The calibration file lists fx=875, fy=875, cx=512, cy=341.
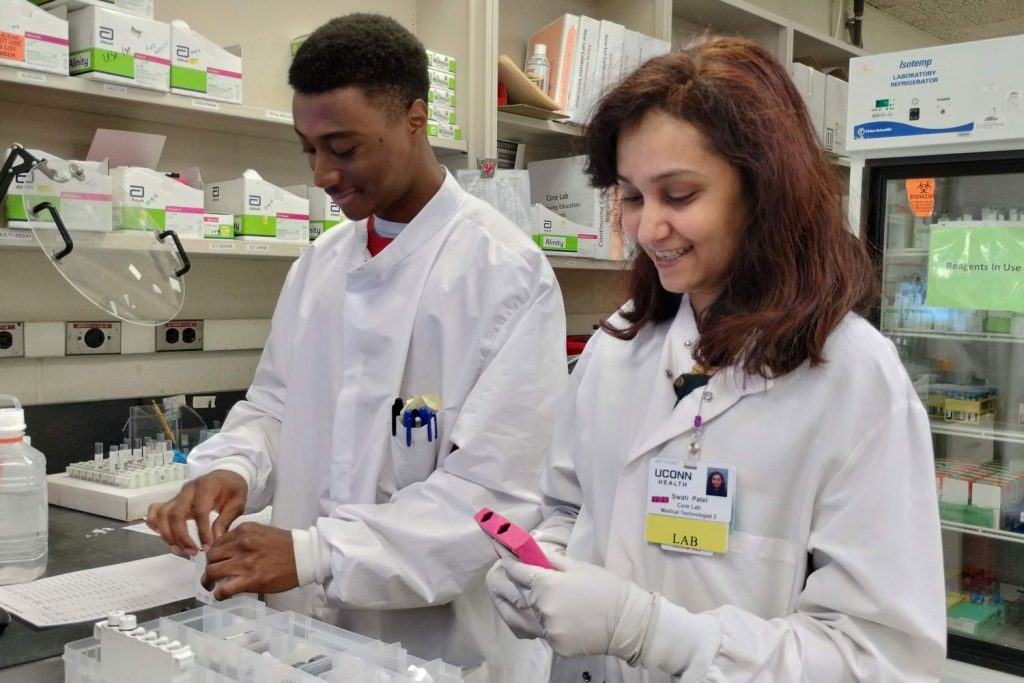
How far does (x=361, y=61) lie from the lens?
1.37 metres

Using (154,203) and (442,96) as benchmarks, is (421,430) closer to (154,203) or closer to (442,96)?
(154,203)

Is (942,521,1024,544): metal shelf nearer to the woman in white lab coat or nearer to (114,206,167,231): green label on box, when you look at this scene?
the woman in white lab coat

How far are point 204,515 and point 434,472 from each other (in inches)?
13.8

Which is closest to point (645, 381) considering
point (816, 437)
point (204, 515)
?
point (816, 437)

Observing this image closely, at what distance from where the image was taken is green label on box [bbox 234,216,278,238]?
2.08 metres

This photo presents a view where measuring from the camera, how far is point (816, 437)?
0.90 meters

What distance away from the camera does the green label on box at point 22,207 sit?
169 centimetres

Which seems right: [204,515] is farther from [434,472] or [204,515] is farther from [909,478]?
[909,478]

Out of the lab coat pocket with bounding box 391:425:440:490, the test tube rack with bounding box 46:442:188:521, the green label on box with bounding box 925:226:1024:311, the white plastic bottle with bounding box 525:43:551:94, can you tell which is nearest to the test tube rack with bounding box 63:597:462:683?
the lab coat pocket with bounding box 391:425:440:490

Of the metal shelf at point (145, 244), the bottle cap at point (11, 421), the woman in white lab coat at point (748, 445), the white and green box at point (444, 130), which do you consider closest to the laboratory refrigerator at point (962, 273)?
the metal shelf at point (145, 244)

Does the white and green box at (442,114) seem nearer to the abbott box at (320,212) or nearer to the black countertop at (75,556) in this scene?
the abbott box at (320,212)

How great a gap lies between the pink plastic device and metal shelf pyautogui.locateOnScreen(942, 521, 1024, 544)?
1.88 meters

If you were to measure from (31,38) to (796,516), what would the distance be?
5.50 ft

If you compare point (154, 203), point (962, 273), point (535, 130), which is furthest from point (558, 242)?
point (154, 203)
